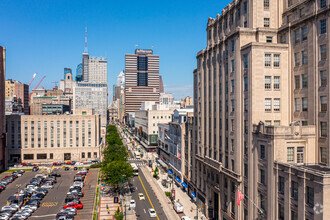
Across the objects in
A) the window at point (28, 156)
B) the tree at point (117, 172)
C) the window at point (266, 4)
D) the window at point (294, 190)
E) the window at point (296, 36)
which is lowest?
the window at point (28, 156)

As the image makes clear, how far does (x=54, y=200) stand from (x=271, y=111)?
67.2 meters

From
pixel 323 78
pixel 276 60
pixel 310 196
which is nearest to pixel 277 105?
pixel 276 60

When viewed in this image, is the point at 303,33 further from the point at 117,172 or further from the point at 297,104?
the point at 117,172

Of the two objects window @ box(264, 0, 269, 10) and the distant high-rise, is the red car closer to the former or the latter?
the distant high-rise

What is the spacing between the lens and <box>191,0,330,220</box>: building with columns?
4072cm

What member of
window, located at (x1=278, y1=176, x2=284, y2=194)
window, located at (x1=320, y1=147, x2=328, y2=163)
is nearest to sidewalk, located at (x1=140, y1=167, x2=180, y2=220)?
window, located at (x1=278, y1=176, x2=284, y2=194)

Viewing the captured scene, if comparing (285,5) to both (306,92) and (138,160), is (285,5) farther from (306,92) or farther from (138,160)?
(138,160)

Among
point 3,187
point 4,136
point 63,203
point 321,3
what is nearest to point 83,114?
point 4,136

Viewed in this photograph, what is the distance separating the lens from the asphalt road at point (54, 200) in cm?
6794

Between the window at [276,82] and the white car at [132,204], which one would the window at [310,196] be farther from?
the white car at [132,204]

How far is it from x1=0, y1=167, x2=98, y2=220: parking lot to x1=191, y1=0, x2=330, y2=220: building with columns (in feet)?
133

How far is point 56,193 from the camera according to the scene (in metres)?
86.1

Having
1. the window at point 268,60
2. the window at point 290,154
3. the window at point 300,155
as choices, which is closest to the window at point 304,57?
the window at point 268,60

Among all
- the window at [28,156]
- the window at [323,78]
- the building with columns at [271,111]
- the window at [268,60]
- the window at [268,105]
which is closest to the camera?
the building with columns at [271,111]
